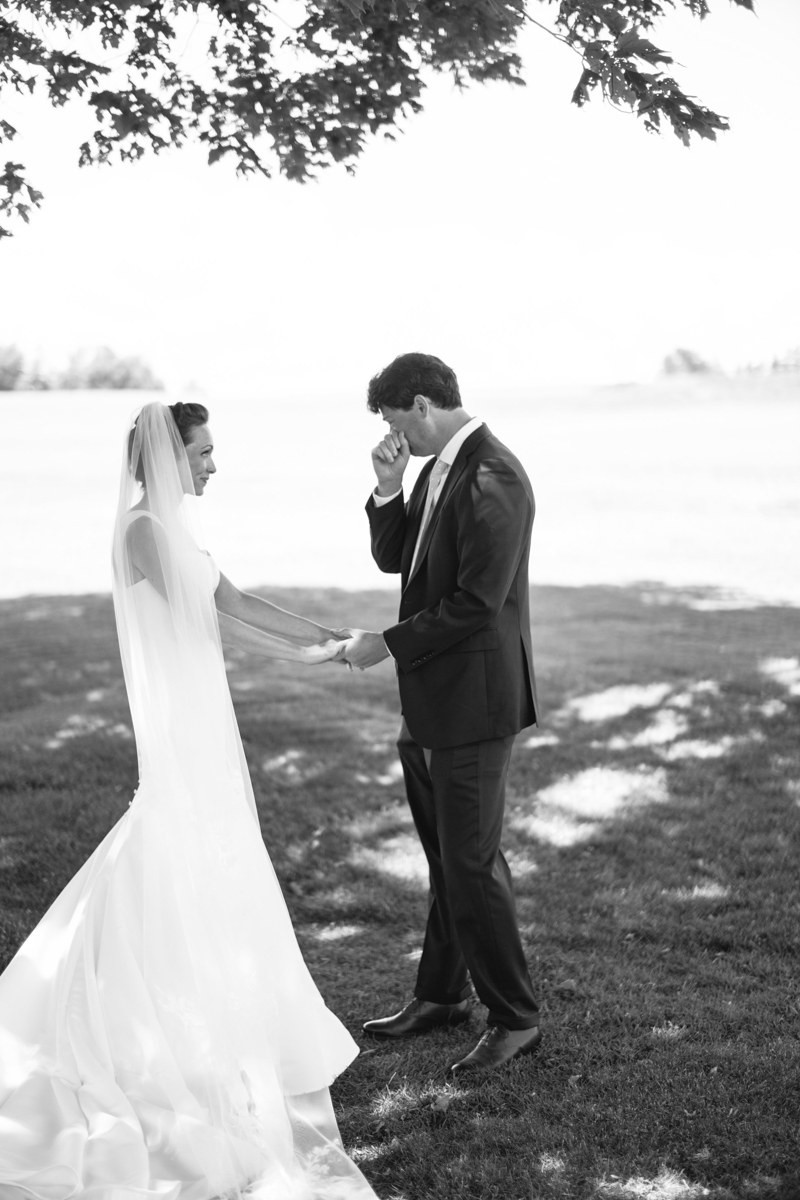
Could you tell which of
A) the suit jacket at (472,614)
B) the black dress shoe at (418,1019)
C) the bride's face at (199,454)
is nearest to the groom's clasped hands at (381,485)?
the suit jacket at (472,614)

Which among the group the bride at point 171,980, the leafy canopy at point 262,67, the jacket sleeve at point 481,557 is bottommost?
the bride at point 171,980

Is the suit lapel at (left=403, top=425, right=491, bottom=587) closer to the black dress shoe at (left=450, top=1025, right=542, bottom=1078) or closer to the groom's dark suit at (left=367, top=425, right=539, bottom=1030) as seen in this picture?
the groom's dark suit at (left=367, top=425, right=539, bottom=1030)

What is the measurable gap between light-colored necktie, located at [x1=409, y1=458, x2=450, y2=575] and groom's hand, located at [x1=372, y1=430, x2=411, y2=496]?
0.45 ft

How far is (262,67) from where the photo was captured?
19.4 feet

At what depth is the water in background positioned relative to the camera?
21734mm

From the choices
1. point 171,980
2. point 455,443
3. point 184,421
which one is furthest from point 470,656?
point 171,980

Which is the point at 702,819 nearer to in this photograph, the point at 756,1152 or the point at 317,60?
the point at 756,1152

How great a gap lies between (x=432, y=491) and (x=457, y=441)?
0.25 meters

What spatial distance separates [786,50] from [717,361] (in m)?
40.1

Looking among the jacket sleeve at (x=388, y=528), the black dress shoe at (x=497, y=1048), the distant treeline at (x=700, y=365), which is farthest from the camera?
the distant treeline at (x=700, y=365)

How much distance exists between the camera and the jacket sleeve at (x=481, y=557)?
401cm

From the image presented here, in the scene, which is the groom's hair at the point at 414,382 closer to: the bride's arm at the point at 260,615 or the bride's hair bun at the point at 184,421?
the bride's hair bun at the point at 184,421

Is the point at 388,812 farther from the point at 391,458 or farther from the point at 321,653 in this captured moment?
the point at 391,458

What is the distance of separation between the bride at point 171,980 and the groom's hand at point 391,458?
0.74m
